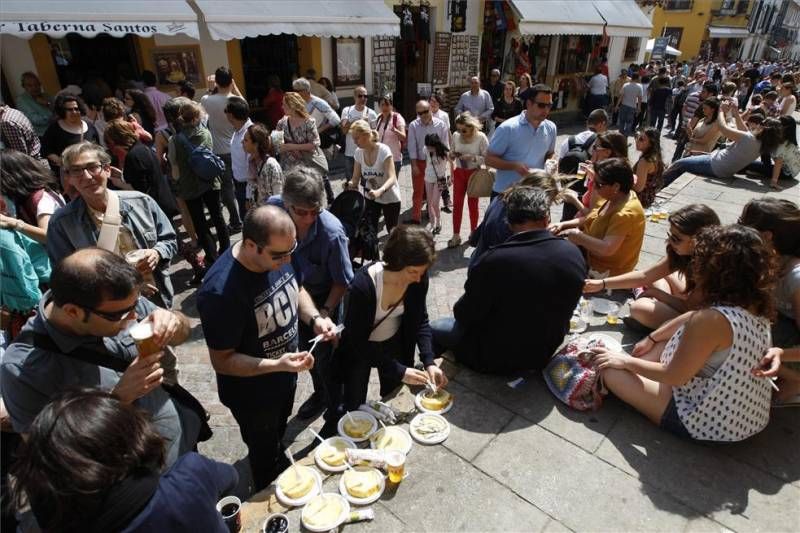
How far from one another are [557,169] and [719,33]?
4499 cm

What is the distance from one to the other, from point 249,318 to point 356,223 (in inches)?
79.7

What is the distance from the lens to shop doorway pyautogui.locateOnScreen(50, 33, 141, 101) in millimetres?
7402

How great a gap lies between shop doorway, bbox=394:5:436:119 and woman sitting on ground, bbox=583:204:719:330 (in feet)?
33.6

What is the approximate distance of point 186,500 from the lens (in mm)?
1395

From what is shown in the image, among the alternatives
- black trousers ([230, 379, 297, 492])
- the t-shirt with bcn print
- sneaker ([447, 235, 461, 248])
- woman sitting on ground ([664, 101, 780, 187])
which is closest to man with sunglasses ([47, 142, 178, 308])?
the t-shirt with bcn print

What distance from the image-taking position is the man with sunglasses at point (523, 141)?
4844mm

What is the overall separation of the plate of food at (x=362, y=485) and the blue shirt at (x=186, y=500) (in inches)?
26.3

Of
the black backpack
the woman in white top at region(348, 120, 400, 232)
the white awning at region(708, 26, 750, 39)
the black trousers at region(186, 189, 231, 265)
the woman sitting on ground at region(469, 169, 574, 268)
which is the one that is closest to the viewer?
the woman sitting on ground at region(469, 169, 574, 268)

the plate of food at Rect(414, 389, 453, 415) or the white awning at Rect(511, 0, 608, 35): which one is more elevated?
the white awning at Rect(511, 0, 608, 35)

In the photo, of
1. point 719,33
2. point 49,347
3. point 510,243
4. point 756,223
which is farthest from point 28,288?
point 719,33

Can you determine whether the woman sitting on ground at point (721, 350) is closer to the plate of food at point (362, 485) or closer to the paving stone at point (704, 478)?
the paving stone at point (704, 478)

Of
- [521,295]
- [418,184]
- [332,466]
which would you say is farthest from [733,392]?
[418,184]

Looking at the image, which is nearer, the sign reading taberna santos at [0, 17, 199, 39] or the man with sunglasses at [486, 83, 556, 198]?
the man with sunglasses at [486, 83, 556, 198]

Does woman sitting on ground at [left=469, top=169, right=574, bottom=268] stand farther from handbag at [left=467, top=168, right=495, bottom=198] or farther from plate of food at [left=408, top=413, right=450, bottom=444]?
handbag at [left=467, top=168, right=495, bottom=198]
